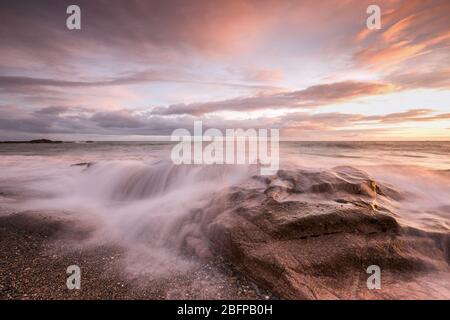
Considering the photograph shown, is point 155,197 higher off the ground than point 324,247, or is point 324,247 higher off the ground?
point 155,197

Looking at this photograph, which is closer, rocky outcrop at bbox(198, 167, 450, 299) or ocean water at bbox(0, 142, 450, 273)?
rocky outcrop at bbox(198, 167, 450, 299)

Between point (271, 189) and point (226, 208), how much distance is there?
105cm

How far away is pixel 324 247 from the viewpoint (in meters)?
3.65

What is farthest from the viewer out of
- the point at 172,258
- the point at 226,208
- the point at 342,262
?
the point at 226,208

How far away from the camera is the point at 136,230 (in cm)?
513

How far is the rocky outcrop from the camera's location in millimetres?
3176

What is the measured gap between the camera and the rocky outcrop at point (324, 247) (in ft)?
10.4

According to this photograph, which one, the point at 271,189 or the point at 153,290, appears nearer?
the point at 153,290

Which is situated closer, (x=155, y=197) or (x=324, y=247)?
(x=324, y=247)

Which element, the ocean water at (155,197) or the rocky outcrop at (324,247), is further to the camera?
the ocean water at (155,197)
